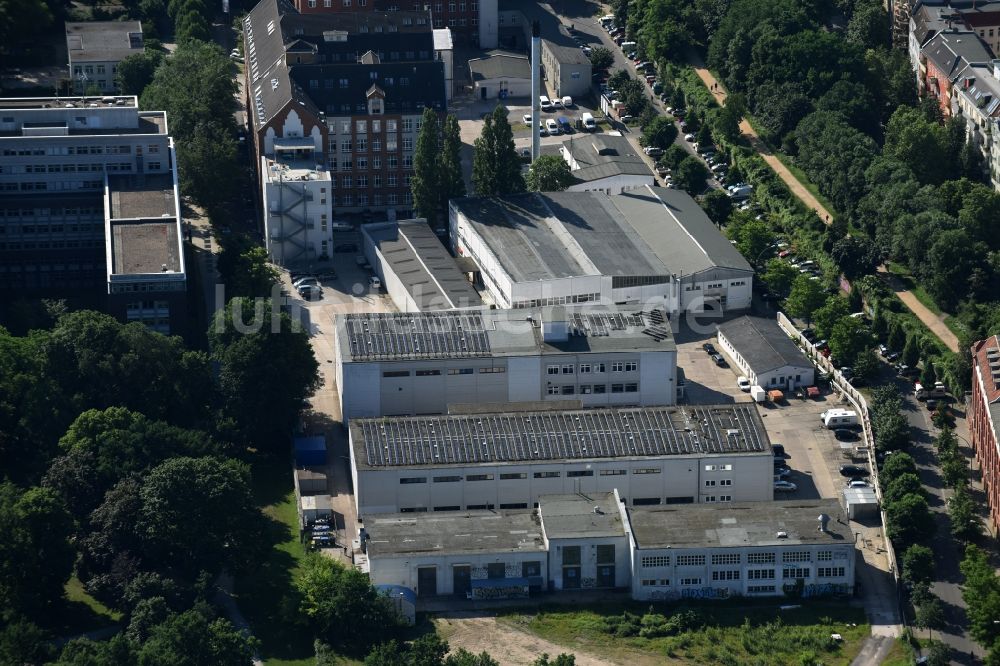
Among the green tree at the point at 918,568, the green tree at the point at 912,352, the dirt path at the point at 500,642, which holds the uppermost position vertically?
the green tree at the point at 912,352

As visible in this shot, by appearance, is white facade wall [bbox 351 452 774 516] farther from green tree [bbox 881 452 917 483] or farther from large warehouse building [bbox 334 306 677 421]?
large warehouse building [bbox 334 306 677 421]

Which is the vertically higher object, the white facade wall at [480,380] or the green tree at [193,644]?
the white facade wall at [480,380]

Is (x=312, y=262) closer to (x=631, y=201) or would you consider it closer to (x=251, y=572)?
(x=631, y=201)

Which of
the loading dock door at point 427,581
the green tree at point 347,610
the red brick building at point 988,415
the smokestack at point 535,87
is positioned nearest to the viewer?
the green tree at point 347,610

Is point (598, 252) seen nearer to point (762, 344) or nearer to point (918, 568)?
point (762, 344)

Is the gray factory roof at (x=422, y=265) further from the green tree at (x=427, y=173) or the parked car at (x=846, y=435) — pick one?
the parked car at (x=846, y=435)

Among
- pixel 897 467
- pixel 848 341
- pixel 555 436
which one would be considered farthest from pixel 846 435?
pixel 555 436

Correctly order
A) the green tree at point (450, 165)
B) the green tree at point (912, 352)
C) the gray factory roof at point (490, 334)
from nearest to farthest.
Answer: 1. the gray factory roof at point (490, 334)
2. the green tree at point (912, 352)
3. the green tree at point (450, 165)

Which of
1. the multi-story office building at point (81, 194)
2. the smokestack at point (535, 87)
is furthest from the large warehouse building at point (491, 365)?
the smokestack at point (535, 87)
